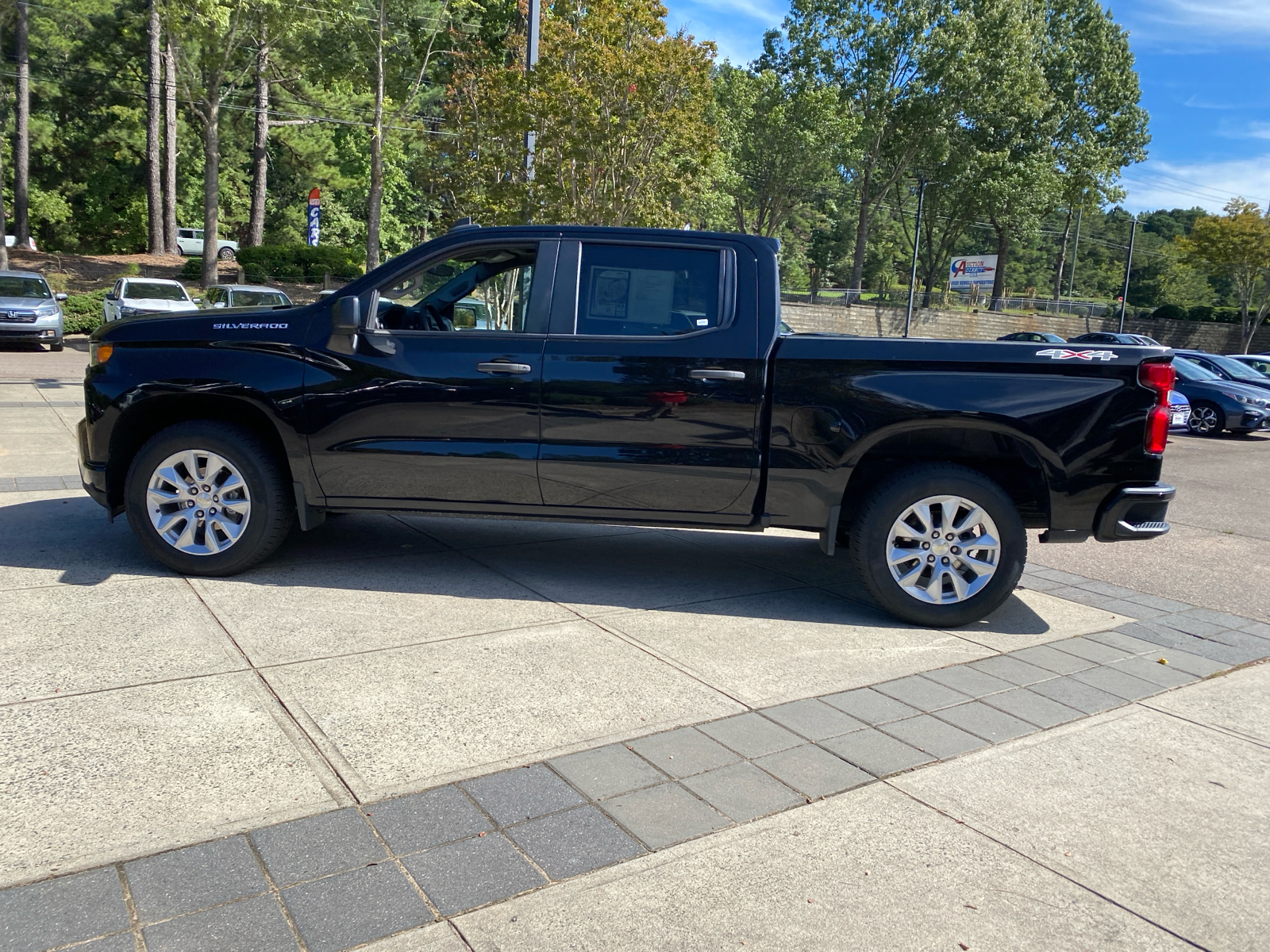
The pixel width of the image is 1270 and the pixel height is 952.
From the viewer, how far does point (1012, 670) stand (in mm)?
4910

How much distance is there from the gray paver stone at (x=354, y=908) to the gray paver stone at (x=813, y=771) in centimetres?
139

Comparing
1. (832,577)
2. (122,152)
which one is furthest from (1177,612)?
(122,152)

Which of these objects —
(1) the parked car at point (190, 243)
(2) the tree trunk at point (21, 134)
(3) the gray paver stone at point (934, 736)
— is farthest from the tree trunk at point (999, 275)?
(3) the gray paver stone at point (934, 736)

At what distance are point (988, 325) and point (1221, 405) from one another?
39787 millimetres

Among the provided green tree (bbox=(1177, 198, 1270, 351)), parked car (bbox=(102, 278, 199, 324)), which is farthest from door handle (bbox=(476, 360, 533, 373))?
green tree (bbox=(1177, 198, 1270, 351))

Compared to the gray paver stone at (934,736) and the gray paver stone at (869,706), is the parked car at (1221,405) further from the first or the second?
the gray paver stone at (934,736)

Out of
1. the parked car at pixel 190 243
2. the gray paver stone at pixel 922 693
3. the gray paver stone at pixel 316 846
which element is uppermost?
the parked car at pixel 190 243

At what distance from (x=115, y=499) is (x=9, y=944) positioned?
3.62 metres

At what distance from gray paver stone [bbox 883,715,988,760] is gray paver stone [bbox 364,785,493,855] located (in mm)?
1718

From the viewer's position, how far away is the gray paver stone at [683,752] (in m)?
3.67

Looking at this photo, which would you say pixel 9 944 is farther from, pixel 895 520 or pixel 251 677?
pixel 895 520

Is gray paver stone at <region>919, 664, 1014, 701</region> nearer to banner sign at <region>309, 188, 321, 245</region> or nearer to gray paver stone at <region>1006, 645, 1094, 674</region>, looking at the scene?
gray paver stone at <region>1006, 645, 1094, 674</region>

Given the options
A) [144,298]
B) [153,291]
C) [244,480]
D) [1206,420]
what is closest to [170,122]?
[153,291]

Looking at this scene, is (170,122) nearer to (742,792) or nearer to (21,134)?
(21,134)
